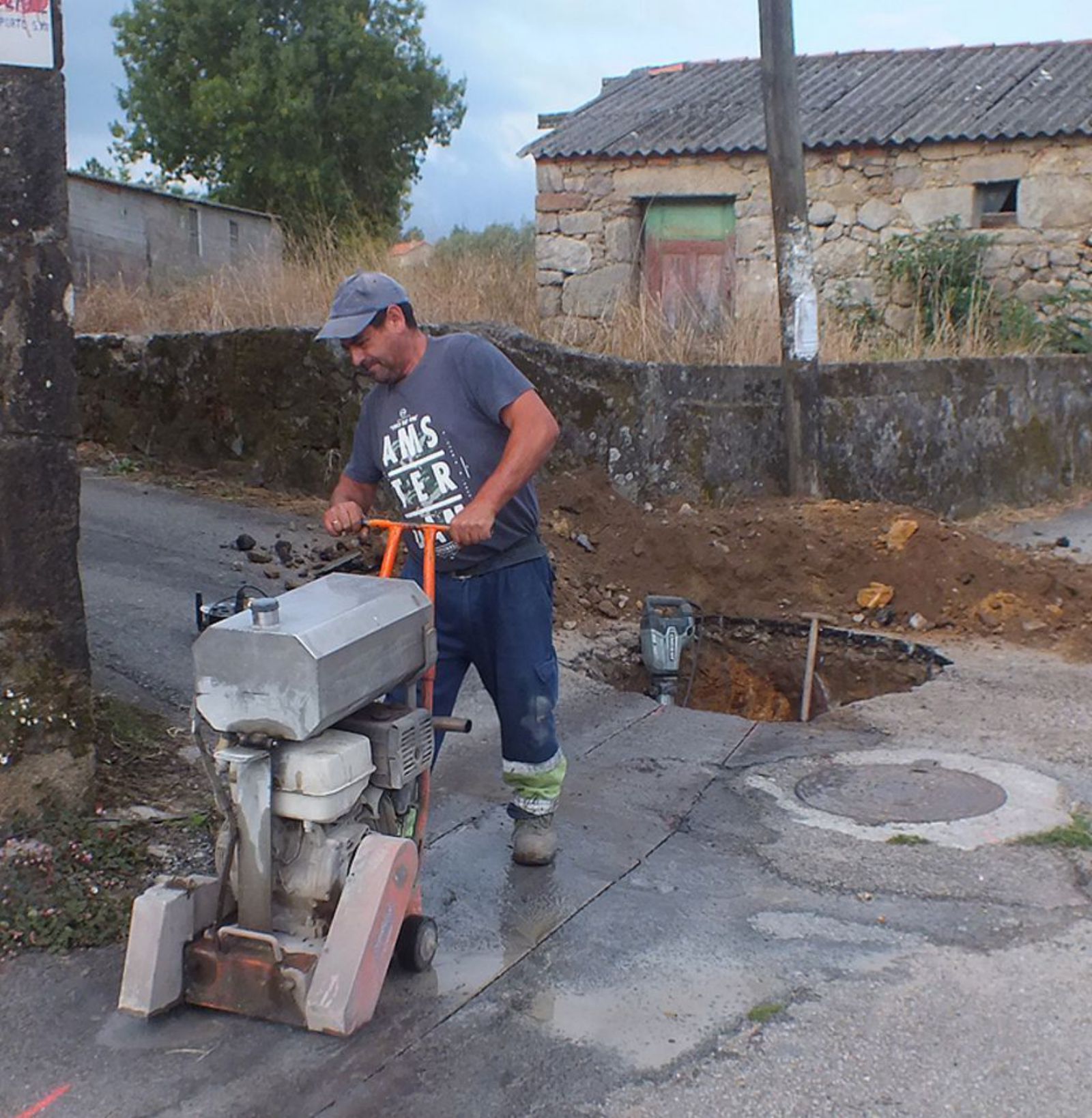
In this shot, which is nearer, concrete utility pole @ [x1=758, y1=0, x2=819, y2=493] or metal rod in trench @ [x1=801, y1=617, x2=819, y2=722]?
metal rod in trench @ [x1=801, y1=617, x2=819, y2=722]

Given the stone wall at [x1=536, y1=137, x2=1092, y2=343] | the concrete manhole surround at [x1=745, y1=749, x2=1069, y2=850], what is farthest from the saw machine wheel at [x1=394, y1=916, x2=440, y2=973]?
the stone wall at [x1=536, y1=137, x2=1092, y2=343]

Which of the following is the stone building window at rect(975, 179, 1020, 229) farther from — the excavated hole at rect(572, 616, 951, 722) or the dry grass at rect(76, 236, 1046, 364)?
the excavated hole at rect(572, 616, 951, 722)

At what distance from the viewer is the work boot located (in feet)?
14.3

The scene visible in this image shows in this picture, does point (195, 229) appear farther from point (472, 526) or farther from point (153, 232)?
point (472, 526)

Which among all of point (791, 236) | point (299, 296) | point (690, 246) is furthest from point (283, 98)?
point (791, 236)

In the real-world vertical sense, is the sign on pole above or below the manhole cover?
above

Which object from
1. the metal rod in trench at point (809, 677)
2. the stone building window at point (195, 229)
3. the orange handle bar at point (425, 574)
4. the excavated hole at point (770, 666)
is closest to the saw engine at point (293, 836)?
the orange handle bar at point (425, 574)

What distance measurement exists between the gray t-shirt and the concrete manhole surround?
1.77m

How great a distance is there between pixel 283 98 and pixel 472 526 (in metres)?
27.9

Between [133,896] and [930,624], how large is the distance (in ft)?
17.7

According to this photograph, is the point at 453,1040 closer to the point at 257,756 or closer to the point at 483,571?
the point at 257,756

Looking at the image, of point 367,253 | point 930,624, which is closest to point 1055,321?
point 367,253

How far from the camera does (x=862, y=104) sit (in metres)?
17.9

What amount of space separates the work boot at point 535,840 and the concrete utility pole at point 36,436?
1.44 m
